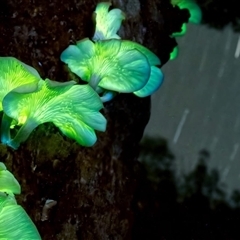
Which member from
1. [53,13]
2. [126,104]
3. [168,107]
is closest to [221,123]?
[168,107]

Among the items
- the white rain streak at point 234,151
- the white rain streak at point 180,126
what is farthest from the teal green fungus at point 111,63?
the white rain streak at point 234,151

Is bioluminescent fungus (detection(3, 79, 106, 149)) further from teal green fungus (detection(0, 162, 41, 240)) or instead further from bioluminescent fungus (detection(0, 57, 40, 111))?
teal green fungus (detection(0, 162, 41, 240))

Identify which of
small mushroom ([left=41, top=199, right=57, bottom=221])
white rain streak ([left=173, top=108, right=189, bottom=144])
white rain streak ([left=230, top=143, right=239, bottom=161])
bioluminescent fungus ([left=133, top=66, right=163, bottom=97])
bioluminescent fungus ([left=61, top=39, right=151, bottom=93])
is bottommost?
white rain streak ([left=230, top=143, right=239, bottom=161])

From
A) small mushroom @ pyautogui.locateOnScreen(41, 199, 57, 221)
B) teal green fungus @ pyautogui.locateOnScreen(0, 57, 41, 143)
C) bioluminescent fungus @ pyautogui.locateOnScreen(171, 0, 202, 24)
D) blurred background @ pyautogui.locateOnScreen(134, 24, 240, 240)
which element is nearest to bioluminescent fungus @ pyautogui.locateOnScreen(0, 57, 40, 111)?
teal green fungus @ pyautogui.locateOnScreen(0, 57, 41, 143)

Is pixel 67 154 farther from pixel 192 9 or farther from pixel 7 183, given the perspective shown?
pixel 192 9

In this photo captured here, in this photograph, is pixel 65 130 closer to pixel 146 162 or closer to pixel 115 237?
pixel 115 237

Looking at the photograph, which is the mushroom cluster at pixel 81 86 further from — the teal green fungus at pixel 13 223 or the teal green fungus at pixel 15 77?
the teal green fungus at pixel 13 223
